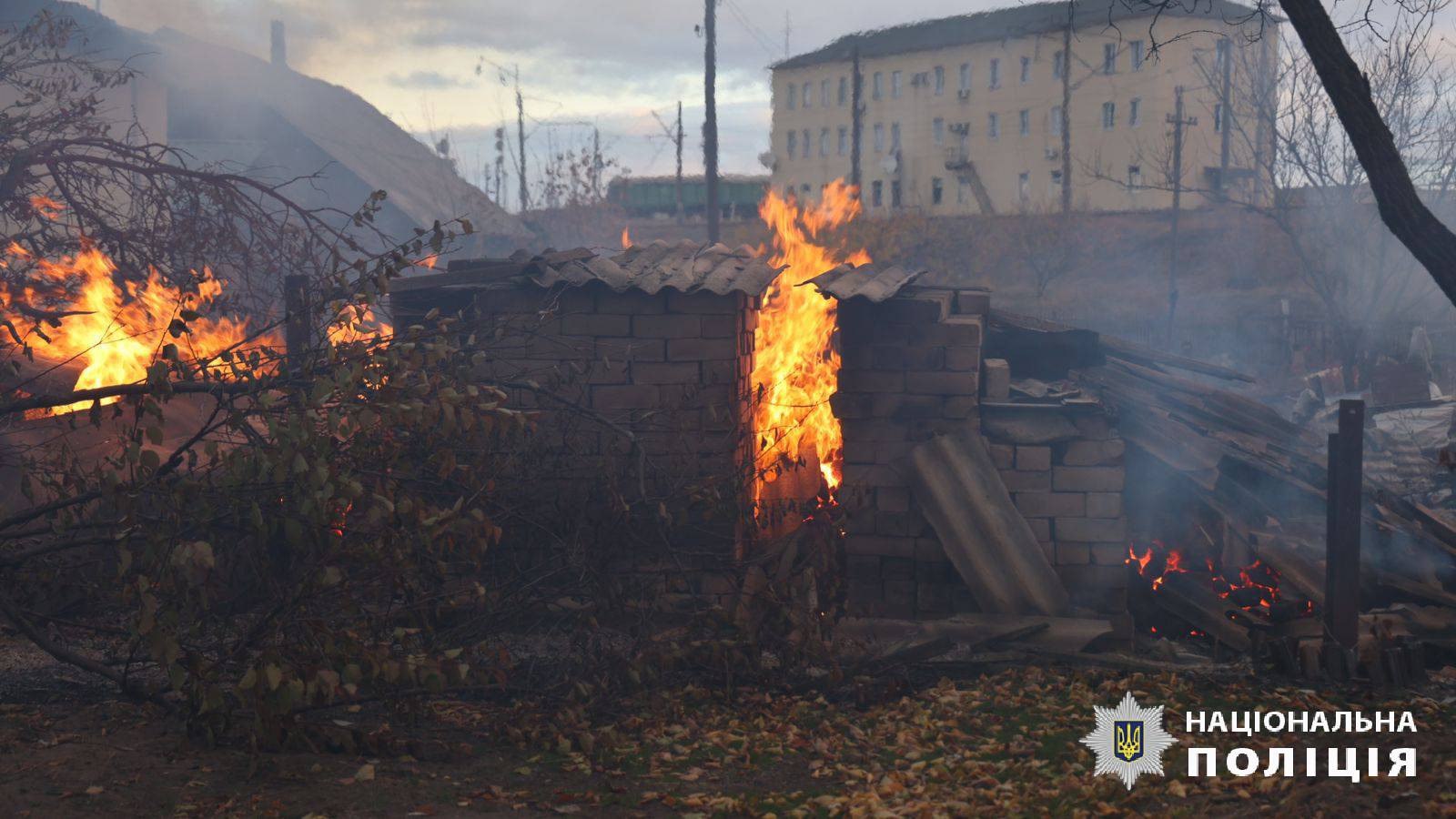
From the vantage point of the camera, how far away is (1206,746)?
16.9 feet

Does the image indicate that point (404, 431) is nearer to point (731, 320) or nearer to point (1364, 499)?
point (731, 320)

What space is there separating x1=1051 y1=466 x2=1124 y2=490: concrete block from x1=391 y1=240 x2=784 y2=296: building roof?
230 cm

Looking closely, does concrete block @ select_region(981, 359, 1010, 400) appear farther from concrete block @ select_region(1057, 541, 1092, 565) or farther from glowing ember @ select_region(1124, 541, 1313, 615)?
glowing ember @ select_region(1124, 541, 1313, 615)

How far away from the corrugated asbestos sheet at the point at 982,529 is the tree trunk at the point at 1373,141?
2.64 metres

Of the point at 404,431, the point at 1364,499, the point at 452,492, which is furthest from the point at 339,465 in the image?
the point at 1364,499

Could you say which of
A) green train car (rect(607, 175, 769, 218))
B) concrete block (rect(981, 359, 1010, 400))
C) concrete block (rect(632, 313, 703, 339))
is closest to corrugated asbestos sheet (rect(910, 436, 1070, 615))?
concrete block (rect(981, 359, 1010, 400))

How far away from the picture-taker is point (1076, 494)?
7316mm

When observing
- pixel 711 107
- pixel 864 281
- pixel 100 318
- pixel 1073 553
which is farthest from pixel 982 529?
pixel 711 107

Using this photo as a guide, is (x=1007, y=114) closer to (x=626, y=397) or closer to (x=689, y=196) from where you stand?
(x=689, y=196)

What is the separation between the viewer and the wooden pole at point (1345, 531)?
608 cm

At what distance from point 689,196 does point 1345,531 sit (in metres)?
48.0

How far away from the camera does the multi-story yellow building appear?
45.1 meters

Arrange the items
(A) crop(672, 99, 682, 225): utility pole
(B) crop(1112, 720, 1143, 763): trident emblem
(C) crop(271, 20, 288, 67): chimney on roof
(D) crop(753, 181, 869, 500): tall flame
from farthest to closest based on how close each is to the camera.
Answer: (A) crop(672, 99, 682, 225): utility pole → (C) crop(271, 20, 288, 67): chimney on roof → (D) crop(753, 181, 869, 500): tall flame → (B) crop(1112, 720, 1143, 763): trident emblem

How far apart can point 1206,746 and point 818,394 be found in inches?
147
